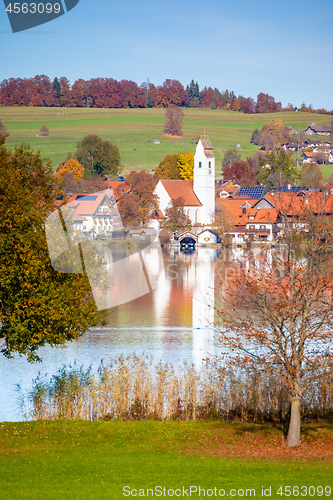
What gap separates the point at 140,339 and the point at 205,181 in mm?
65515

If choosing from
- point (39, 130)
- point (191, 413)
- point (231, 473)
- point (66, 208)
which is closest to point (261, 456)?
point (231, 473)

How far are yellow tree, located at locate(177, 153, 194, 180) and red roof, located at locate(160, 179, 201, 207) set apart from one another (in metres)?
13.3

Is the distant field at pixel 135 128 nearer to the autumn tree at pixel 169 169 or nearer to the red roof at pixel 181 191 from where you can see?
the autumn tree at pixel 169 169

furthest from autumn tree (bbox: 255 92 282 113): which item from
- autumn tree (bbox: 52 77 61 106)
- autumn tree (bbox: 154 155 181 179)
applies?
autumn tree (bbox: 154 155 181 179)

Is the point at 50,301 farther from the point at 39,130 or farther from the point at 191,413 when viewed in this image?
the point at 39,130

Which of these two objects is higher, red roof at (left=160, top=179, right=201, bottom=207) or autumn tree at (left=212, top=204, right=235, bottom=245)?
red roof at (left=160, top=179, right=201, bottom=207)

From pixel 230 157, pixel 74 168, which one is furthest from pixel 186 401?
pixel 230 157

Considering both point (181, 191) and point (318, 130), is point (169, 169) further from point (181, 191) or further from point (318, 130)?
point (318, 130)

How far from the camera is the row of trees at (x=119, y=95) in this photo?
149125 mm

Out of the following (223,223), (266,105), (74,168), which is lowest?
(223,223)

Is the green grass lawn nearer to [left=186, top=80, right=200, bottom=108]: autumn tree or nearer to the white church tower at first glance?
the white church tower

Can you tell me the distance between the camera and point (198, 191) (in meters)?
83.4

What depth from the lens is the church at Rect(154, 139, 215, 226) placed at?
3157 inches

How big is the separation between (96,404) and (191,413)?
178 cm
